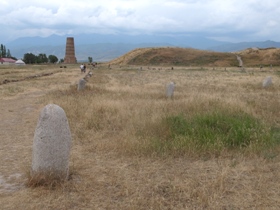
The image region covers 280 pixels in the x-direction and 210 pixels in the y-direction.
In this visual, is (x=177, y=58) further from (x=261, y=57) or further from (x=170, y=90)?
(x=170, y=90)

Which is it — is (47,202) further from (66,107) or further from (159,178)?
(66,107)

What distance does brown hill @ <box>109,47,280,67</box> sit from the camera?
7515 centimetres

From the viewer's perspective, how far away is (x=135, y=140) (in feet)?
23.7

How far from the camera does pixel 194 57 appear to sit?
3216 inches

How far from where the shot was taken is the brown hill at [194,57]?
2959 inches

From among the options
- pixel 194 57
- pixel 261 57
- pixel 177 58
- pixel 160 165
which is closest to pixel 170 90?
pixel 160 165

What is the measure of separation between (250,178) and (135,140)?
2.67 meters

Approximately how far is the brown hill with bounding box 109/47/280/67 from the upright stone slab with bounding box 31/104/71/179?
7023cm

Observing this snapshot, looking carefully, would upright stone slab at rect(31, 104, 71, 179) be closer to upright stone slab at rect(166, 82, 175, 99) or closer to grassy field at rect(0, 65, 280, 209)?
grassy field at rect(0, 65, 280, 209)

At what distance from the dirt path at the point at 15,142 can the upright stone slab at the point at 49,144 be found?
55cm

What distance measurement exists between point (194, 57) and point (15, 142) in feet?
252

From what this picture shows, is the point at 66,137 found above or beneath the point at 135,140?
above

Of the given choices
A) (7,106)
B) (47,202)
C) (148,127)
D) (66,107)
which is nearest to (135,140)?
(148,127)

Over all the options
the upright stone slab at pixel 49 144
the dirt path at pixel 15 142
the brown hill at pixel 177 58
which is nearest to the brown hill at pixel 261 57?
the brown hill at pixel 177 58
